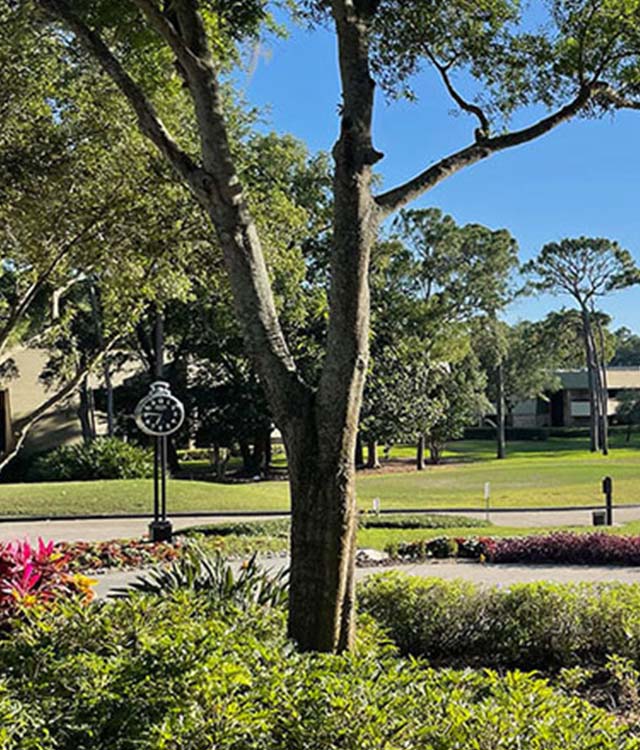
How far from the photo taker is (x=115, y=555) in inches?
492

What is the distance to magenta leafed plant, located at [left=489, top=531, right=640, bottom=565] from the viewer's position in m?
12.3

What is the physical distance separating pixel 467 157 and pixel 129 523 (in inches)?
607

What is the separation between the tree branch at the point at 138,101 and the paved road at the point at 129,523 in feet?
39.8

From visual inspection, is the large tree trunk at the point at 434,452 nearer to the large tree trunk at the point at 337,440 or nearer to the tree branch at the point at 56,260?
the tree branch at the point at 56,260

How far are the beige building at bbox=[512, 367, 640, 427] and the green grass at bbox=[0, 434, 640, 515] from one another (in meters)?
21.0

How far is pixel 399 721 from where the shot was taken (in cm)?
334

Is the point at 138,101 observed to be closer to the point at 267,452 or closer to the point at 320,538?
the point at 320,538

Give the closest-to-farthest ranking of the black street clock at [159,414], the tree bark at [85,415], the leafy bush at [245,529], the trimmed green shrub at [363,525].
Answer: the black street clock at [159,414]
the leafy bush at [245,529]
the trimmed green shrub at [363,525]
the tree bark at [85,415]

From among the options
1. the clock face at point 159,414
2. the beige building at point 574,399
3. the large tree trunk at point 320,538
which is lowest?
the large tree trunk at point 320,538

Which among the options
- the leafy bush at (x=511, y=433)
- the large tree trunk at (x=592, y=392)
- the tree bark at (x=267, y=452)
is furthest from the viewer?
the leafy bush at (x=511, y=433)

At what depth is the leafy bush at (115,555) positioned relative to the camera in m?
12.1

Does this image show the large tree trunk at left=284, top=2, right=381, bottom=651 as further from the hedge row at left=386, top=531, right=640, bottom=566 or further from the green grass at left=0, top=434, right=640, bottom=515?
the green grass at left=0, top=434, right=640, bottom=515

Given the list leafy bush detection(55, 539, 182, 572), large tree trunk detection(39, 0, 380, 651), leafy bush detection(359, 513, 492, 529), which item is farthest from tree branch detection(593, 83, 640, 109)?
leafy bush detection(359, 513, 492, 529)

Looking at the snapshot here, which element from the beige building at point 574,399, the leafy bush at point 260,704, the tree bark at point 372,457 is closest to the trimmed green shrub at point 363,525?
the leafy bush at point 260,704
